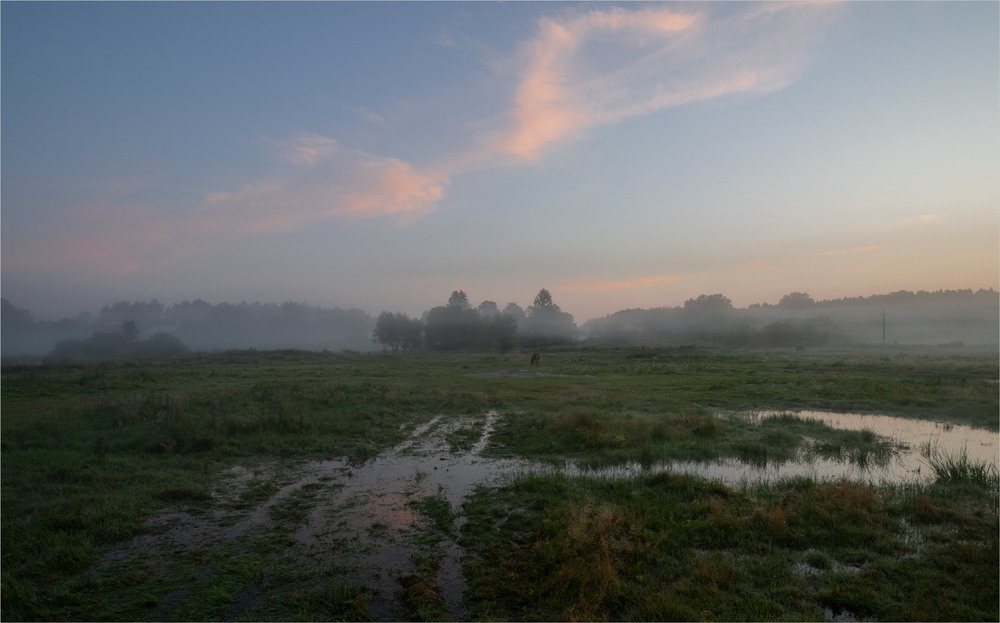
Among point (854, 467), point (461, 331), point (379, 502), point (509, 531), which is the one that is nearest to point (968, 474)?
point (854, 467)

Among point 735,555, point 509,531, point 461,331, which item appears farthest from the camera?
point 461,331

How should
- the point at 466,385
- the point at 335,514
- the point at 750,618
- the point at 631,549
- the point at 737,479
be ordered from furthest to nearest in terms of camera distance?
the point at 466,385 → the point at 737,479 → the point at 335,514 → the point at 631,549 → the point at 750,618

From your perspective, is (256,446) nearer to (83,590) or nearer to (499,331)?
(83,590)

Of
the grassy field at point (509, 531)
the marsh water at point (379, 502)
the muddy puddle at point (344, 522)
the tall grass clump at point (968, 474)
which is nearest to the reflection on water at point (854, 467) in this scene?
the marsh water at point (379, 502)

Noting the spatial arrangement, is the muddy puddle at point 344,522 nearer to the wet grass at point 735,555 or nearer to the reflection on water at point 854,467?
the wet grass at point 735,555

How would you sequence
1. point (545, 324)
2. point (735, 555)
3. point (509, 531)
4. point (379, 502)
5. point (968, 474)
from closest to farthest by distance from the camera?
Answer: point (735, 555) < point (509, 531) < point (379, 502) < point (968, 474) < point (545, 324)

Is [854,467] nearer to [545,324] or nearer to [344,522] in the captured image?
[344,522]

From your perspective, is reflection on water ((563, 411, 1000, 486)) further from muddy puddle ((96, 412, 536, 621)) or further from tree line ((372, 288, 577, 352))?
tree line ((372, 288, 577, 352))

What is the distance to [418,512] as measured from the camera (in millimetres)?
10266

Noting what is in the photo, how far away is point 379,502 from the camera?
10.9 meters

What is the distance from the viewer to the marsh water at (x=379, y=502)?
24.8 ft

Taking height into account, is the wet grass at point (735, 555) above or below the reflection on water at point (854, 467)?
above

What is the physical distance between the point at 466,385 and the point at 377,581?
2736 cm

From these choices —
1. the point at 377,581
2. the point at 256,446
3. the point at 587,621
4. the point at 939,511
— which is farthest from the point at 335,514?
the point at 939,511
